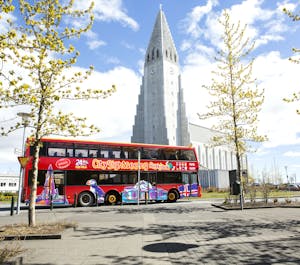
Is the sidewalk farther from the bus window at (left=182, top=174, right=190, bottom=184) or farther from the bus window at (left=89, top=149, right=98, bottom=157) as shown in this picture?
the bus window at (left=182, top=174, right=190, bottom=184)

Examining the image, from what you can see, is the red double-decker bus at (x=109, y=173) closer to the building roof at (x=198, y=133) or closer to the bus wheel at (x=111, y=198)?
the bus wheel at (x=111, y=198)

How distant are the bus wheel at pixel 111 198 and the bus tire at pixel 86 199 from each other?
3.22 feet

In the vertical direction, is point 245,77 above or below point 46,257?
above

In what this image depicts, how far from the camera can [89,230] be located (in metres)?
8.72

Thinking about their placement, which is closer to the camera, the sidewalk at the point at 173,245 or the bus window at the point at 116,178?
the sidewalk at the point at 173,245

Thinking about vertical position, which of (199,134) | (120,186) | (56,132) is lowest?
(120,186)

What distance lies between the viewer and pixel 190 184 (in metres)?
21.3

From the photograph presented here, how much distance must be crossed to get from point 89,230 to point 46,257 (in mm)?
3227

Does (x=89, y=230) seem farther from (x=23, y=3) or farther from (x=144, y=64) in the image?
(x=144, y=64)

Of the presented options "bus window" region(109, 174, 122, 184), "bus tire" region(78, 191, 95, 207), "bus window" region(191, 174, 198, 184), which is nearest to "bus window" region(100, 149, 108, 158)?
"bus window" region(109, 174, 122, 184)

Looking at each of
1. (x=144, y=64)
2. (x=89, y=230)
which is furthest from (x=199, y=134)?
(x=89, y=230)

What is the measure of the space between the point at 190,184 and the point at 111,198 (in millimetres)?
6408

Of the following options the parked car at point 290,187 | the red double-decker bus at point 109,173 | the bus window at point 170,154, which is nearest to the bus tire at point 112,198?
the red double-decker bus at point 109,173

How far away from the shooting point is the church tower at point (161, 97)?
7662 cm
